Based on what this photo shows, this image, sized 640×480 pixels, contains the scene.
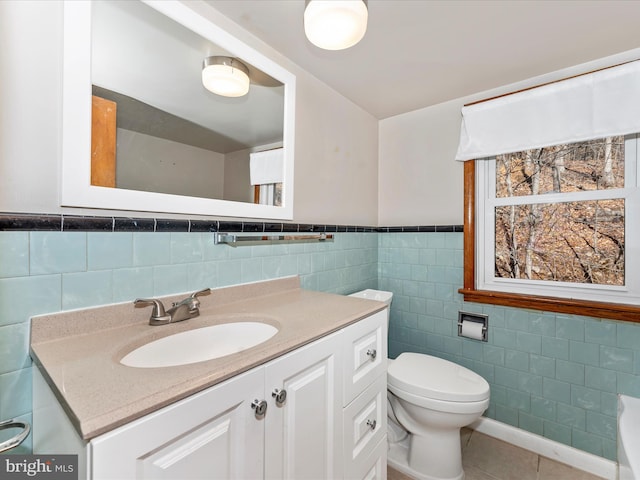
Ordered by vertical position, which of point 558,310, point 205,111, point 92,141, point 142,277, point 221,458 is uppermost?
point 205,111

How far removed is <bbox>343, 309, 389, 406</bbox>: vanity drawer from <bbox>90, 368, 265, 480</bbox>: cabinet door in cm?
41

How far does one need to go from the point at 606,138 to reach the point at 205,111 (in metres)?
2.07

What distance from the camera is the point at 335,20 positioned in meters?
0.98

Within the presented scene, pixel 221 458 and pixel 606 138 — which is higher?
pixel 606 138

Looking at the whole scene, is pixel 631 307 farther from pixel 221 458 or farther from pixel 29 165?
pixel 29 165

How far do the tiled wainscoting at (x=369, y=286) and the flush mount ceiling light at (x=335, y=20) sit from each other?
2.65 feet

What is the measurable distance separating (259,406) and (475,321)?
1.64 m

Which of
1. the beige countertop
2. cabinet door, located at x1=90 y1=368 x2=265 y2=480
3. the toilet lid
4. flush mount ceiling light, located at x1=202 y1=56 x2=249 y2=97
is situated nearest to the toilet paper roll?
the toilet lid

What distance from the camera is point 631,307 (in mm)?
1453

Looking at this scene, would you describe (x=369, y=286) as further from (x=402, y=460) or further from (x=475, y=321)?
(x=402, y=460)

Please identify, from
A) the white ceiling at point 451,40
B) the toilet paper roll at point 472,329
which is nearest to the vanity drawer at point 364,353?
the toilet paper roll at point 472,329


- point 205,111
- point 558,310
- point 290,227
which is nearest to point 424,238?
point 558,310

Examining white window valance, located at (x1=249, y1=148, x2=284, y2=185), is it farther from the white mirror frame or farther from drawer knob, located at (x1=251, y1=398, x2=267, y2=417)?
drawer knob, located at (x1=251, y1=398, x2=267, y2=417)

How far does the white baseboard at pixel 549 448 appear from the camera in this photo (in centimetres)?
151
